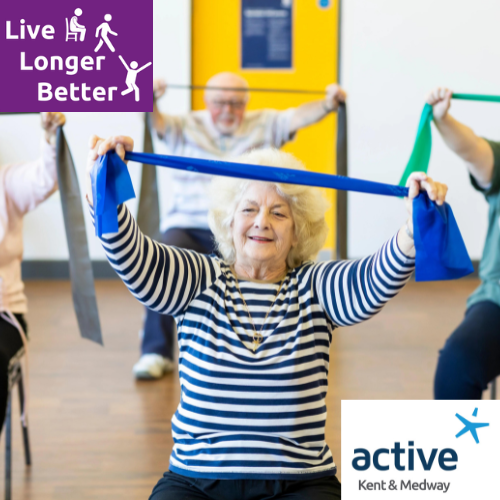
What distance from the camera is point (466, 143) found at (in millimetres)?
2316

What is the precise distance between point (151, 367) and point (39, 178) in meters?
1.43

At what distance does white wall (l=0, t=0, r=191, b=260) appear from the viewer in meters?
5.19

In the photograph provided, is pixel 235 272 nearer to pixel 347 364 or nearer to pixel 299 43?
pixel 347 364

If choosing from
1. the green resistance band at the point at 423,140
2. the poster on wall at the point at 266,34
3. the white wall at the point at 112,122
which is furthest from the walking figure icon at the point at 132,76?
the poster on wall at the point at 266,34

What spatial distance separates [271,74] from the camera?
536 centimetres

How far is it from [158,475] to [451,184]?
146 inches

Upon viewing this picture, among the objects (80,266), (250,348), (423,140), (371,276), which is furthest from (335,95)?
(250,348)

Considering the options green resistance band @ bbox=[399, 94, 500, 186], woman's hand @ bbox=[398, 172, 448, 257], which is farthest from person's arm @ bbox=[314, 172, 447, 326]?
green resistance band @ bbox=[399, 94, 500, 186]

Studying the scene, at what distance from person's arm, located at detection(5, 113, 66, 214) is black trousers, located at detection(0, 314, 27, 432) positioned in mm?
382

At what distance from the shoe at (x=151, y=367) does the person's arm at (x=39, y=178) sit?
136cm

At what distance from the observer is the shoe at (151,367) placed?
11.1 feet

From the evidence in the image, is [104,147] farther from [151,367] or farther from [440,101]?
[151,367]

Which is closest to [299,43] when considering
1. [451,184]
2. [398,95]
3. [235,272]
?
[398,95]

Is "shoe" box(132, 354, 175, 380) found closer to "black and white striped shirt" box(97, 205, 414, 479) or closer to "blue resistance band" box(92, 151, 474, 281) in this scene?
"black and white striped shirt" box(97, 205, 414, 479)
